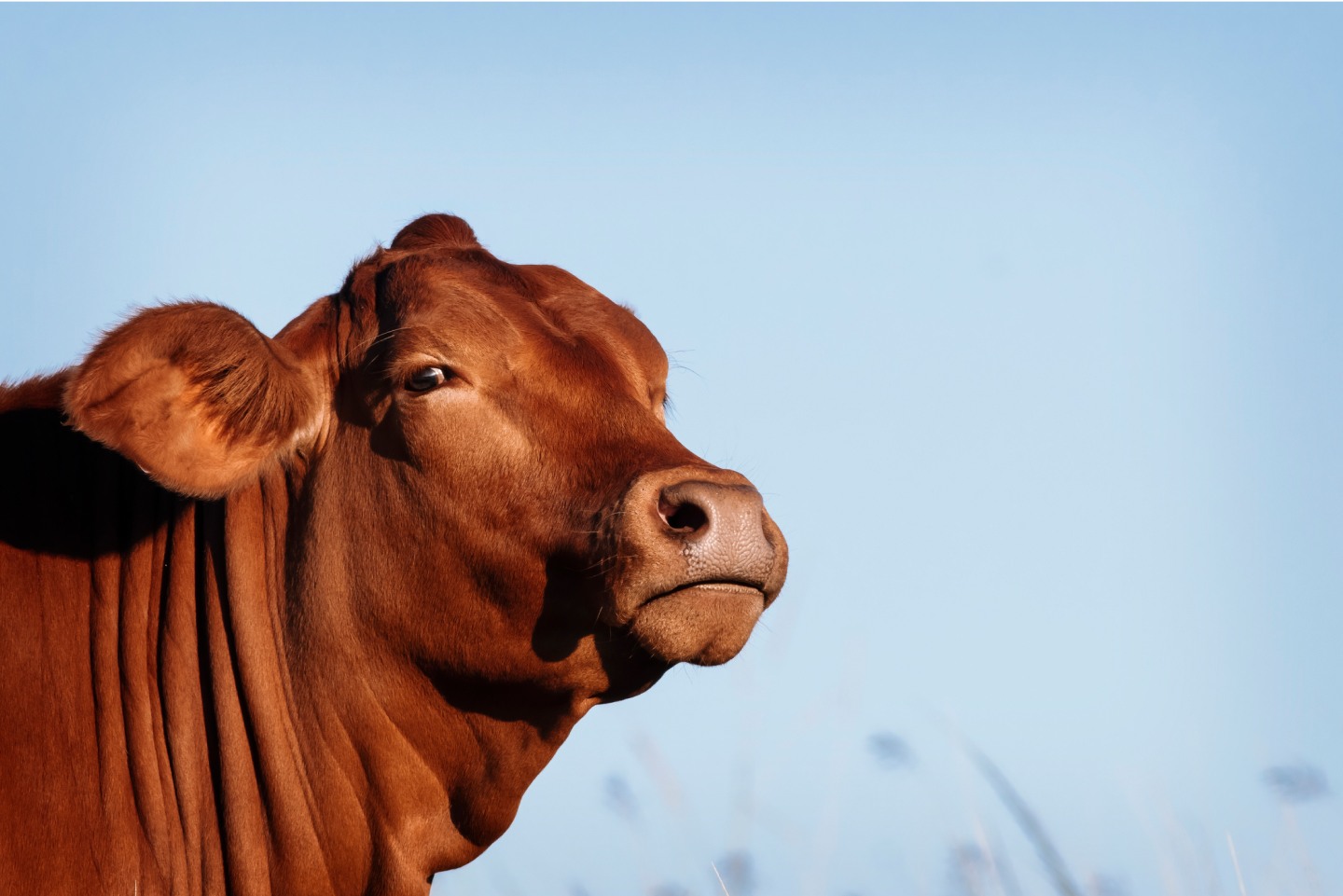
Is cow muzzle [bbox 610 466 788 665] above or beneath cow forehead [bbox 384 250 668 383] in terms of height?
beneath

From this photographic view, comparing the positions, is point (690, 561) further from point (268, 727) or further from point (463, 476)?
point (268, 727)

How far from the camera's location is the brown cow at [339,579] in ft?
16.5

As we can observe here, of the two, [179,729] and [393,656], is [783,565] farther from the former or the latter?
[179,729]

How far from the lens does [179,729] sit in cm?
523

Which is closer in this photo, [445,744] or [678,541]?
[678,541]

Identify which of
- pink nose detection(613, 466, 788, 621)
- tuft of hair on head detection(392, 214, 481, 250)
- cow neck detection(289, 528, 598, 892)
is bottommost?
cow neck detection(289, 528, 598, 892)

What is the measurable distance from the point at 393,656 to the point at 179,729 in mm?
777

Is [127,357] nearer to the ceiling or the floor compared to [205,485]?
nearer to the ceiling

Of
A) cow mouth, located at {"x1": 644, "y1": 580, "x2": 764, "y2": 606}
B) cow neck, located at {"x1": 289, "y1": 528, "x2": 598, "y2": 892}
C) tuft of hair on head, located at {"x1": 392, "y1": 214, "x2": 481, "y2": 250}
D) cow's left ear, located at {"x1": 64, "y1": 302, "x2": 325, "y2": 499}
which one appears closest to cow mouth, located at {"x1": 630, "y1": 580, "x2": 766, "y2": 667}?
cow mouth, located at {"x1": 644, "y1": 580, "x2": 764, "y2": 606}

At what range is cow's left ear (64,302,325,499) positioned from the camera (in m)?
4.94

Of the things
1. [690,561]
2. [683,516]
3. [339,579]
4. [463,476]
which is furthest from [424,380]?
[690,561]

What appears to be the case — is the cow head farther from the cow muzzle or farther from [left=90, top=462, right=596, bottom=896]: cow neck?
[left=90, top=462, right=596, bottom=896]: cow neck

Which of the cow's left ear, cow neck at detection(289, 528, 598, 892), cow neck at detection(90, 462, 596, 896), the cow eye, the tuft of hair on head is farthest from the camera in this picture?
the tuft of hair on head

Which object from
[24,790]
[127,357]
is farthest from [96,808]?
[127,357]
